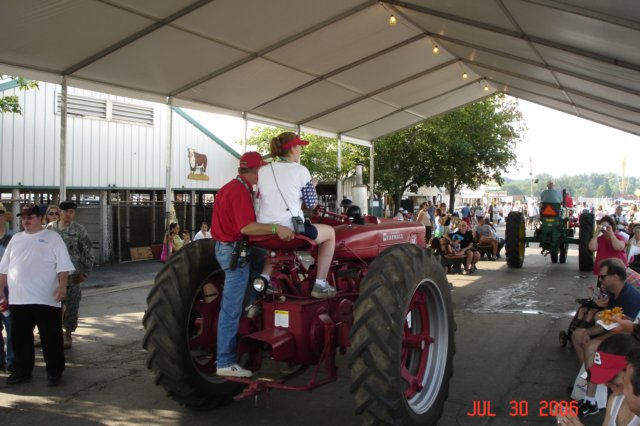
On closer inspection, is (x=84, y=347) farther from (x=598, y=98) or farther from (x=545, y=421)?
(x=598, y=98)

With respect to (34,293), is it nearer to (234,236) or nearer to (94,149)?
(234,236)

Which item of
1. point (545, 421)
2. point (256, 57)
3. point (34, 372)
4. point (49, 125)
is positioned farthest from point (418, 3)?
point (49, 125)

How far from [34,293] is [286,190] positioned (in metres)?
3.10

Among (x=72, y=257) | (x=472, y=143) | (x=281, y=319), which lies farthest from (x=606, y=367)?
(x=472, y=143)

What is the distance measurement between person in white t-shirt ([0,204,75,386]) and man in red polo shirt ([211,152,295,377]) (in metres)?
2.38

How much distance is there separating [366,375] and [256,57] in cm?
746

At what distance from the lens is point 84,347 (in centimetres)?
724

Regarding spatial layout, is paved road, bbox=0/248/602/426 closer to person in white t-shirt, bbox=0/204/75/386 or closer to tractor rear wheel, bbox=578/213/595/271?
person in white t-shirt, bbox=0/204/75/386

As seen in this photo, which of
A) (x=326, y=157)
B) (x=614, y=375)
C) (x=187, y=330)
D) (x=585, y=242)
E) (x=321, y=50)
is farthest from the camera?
(x=326, y=157)

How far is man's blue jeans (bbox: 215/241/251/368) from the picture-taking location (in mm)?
4254

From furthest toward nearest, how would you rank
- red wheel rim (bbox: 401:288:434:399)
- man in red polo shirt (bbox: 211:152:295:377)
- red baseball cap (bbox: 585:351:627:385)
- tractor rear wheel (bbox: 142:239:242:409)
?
tractor rear wheel (bbox: 142:239:242:409) → red wheel rim (bbox: 401:288:434:399) → man in red polo shirt (bbox: 211:152:295:377) → red baseball cap (bbox: 585:351:627:385)

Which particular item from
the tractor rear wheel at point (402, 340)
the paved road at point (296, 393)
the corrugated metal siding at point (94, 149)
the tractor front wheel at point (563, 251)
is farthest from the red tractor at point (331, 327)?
the corrugated metal siding at point (94, 149)

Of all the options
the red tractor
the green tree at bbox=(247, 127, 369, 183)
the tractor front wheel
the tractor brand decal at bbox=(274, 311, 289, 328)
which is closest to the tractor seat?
the red tractor

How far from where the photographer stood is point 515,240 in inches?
588
